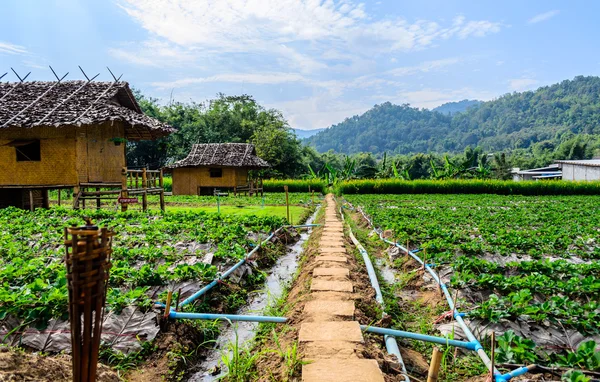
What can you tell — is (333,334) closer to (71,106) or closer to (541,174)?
(71,106)

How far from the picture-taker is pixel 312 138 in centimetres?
18462

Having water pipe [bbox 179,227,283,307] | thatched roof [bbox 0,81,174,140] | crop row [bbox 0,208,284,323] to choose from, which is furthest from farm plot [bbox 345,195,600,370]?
thatched roof [bbox 0,81,174,140]

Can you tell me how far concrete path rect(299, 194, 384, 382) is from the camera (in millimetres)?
3144

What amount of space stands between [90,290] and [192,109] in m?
54.0

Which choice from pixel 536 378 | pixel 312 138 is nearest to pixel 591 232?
pixel 536 378

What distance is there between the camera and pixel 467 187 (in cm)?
3234

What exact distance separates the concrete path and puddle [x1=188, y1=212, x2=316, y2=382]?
2.47 feet

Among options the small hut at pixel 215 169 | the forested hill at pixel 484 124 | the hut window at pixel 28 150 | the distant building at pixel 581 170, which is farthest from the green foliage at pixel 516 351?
the forested hill at pixel 484 124

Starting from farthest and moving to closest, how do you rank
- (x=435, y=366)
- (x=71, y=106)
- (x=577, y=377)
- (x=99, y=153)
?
(x=99, y=153), (x=71, y=106), (x=577, y=377), (x=435, y=366)

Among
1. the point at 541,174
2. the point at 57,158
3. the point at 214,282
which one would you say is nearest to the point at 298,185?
the point at 57,158

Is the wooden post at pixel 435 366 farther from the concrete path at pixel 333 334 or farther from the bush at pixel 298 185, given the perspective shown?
the bush at pixel 298 185

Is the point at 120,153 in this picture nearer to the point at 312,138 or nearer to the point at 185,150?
the point at 185,150

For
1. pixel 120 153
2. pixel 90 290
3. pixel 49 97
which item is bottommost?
pixel 90 290

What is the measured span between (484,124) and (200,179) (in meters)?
139
